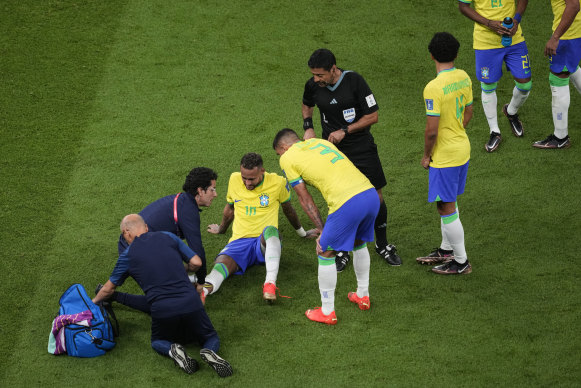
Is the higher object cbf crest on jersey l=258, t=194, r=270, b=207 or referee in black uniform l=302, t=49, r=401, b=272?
referee in black uniform l=302, t=49, r=401, b=272

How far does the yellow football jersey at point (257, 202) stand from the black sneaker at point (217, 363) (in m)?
1.52

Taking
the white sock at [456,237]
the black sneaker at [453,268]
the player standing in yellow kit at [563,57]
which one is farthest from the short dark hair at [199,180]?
the player standing in yellow kit at [563,57]

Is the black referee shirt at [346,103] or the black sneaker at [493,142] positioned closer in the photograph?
the black referee shirt at [346,103]

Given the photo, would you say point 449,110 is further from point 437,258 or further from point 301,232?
point 301,232

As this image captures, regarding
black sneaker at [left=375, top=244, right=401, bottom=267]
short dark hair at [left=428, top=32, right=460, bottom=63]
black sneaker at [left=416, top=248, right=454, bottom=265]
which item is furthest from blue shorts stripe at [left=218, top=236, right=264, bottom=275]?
short dark hair at [left=428, top=32, right=460, bottom=63]

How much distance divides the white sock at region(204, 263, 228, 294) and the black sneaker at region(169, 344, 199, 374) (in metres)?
0.94

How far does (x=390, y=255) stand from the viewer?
6625 millimetres

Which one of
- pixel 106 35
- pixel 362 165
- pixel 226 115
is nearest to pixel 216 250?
pixel 362 165

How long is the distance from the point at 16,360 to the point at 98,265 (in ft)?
4.51

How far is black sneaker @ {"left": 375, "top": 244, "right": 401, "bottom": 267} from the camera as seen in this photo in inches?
260

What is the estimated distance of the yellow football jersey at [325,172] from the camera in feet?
18.0

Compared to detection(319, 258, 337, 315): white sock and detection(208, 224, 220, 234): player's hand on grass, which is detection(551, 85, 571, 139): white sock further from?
detection(208, 224, 220, 234): player's hand on grass

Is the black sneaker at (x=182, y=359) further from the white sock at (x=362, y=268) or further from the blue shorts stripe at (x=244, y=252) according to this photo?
the white sock at (x=362, y=268)

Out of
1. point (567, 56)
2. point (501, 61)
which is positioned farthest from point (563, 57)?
point (501, 61)
